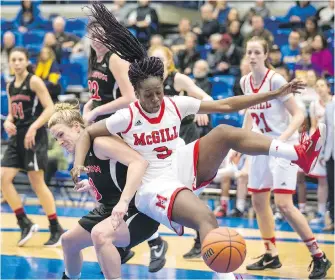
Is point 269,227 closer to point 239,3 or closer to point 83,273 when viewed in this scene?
point 83,273

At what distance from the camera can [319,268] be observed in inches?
277

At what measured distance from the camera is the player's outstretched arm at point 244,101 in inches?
214

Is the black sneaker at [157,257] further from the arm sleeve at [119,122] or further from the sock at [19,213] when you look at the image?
the sock at [19,213]

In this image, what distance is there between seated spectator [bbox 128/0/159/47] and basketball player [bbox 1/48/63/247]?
6281 millimetres

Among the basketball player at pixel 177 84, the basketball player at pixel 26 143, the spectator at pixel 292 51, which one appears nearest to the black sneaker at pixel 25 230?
the basketball player at pixel 26 143

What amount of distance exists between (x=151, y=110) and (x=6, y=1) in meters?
14.2

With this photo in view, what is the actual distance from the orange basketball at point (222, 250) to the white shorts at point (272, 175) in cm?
243

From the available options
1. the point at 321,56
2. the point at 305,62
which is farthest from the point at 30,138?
the point at 321,56

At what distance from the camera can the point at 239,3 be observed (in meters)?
16.7

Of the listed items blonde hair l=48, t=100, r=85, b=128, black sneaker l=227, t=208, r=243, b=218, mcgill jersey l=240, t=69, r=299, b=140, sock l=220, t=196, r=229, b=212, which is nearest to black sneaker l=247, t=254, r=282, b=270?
mcgill jersey l=240, t=69, r=299, b=140

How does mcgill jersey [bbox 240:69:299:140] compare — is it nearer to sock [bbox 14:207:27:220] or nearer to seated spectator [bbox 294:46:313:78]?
sock [bbox 14:207:27:220]

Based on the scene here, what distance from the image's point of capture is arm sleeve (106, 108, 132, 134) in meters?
5.27

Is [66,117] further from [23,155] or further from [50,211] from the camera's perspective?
[23,155]

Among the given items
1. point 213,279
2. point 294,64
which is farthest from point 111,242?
point 294,64
